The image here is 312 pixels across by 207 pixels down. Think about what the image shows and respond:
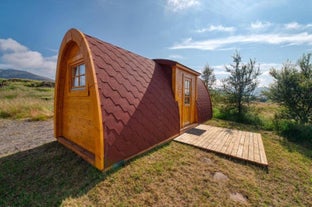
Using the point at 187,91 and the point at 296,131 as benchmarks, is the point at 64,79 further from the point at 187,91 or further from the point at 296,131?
the point at 296,131

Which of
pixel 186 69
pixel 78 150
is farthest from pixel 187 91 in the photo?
pixel 78 150

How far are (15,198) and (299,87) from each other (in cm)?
937

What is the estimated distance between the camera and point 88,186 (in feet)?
6.91

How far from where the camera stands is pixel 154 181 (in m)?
2.25

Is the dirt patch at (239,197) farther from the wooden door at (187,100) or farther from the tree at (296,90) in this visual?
the tree at (296,90)

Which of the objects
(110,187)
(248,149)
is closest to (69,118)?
(110,187)

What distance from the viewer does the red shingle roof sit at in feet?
8.33

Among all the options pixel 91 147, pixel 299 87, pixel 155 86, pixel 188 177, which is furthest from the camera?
pixel 299 87

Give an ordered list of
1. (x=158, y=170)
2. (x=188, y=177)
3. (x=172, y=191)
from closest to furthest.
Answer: (x=172, y=191) < (x=188, y=177) < (x=158, y=170)

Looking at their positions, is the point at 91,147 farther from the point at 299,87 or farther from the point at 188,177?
the point at 299,87

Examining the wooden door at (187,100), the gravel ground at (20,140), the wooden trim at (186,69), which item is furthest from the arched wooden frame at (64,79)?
the wooden door at (187,100)

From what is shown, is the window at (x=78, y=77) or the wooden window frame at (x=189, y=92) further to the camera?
the wooden window frame at (x=189, y=92)

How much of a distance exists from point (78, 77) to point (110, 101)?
150cm

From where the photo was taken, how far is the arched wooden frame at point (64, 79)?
2.30 m
